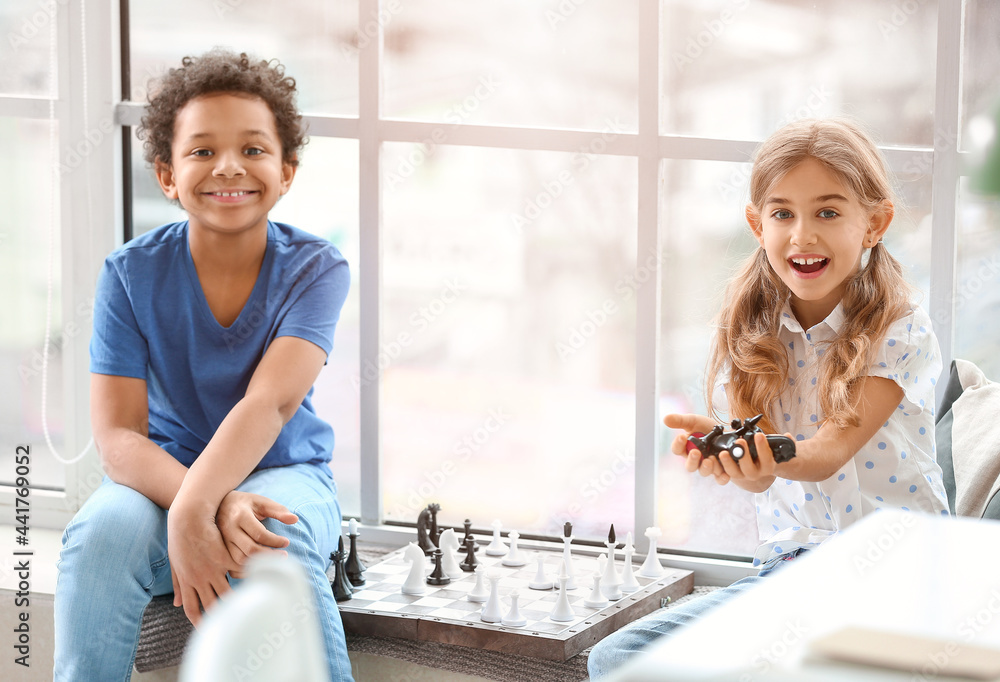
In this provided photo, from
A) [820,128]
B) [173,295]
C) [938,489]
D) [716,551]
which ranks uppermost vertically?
[820,128]

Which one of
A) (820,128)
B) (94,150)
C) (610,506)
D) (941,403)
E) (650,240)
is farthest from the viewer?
(94,150)

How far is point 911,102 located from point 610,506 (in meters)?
1.09

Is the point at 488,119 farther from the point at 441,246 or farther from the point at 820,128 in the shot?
the point at 820,128

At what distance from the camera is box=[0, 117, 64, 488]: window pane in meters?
2.53

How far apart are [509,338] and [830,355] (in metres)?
0.85

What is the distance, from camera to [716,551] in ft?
7.25

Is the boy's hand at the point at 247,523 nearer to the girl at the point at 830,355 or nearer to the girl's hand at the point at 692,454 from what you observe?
the girl at the point at 830,355

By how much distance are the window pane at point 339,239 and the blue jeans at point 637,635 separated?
3.49 feet

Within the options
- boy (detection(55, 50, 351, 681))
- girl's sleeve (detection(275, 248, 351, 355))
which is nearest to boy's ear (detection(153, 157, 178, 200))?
boy (detection(55, 50, 351, 681))

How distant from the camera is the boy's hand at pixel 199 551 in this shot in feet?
5.50

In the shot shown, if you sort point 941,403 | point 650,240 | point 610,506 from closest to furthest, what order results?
point 941,403 < point 650,240 < point 610,506

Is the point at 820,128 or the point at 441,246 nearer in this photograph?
the point at 820,128

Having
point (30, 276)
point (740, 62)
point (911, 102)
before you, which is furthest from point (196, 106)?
point (911, 102)

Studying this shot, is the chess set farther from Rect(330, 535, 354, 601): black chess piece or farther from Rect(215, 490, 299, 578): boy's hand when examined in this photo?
Rect(215, 490, 299, 578): boy's hand
